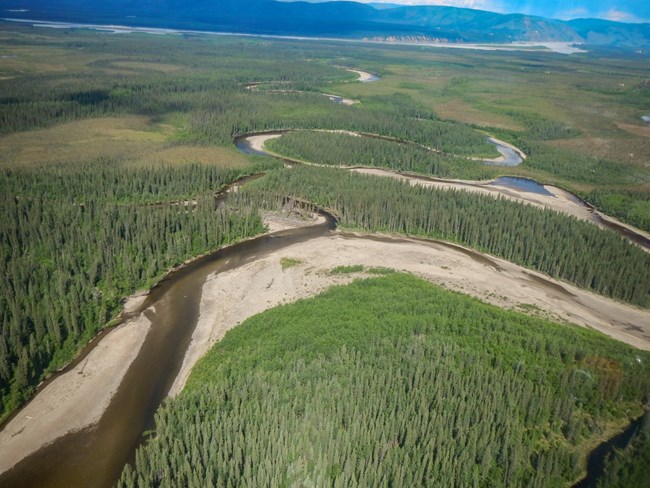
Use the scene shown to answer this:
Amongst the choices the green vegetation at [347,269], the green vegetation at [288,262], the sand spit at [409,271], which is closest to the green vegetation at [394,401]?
the sand spit at [409,271]

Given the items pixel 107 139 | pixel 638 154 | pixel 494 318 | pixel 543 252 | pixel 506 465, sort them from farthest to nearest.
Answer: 1. pixel 638 154
2. pixel 107 139
3. pixel 543 252
4. pixel 494 318
5. pixel 506 465

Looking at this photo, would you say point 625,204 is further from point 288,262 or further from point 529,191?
point 288,262

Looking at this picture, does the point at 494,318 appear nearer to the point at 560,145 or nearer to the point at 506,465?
the point at 506,465

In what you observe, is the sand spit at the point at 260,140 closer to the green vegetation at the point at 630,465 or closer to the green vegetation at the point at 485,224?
the green vegetation at the point at 485,224

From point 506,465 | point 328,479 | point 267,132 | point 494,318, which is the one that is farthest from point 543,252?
point 267,132

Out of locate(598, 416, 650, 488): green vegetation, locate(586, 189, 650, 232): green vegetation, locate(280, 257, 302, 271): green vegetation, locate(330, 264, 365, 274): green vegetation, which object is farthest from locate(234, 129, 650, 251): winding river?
locate(598, 416, 650, 488): green vegetation

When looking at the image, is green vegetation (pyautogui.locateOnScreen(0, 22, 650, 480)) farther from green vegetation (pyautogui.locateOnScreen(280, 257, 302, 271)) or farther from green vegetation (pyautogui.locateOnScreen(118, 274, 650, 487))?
green vegetation (pyautogui.locateOnScreen(280, 257, 302, 271))

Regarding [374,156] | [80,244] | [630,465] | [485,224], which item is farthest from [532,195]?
[80,244]
